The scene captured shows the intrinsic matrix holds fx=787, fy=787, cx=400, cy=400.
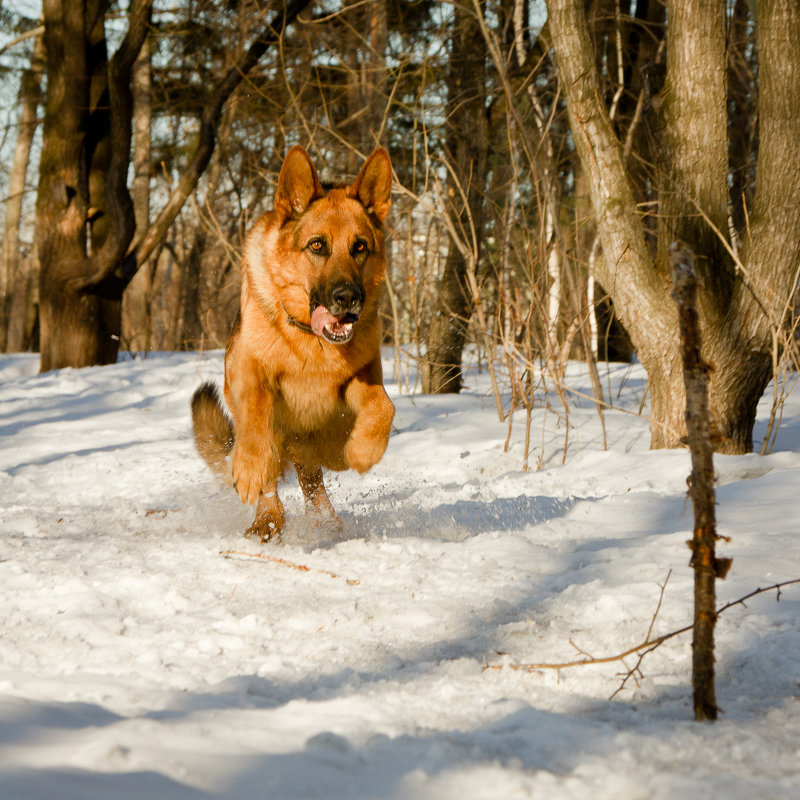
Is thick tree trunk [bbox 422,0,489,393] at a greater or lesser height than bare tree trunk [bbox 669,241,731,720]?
greater

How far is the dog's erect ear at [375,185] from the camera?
14.3 ft

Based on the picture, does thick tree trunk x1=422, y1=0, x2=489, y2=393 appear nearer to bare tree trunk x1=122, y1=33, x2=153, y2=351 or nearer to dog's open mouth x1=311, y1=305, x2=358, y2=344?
dog's open mouth x1=311, y1=305, x2=358, y2=344

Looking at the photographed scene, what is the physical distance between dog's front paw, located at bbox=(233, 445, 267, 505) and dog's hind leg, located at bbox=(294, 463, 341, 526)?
577mm

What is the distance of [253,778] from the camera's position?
4.82 ft

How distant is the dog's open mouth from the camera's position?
3.90 m

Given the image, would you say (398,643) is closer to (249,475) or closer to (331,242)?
(249,475)

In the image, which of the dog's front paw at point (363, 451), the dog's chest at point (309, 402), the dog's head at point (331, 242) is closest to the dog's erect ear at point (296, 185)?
the dog's head at point (331, 242)

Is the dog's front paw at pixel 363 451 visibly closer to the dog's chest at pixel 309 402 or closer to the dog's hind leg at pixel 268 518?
the dog's chest at pixel 309 402

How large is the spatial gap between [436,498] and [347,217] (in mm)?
1876

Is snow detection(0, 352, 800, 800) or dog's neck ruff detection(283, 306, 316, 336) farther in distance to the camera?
dog's neck ruff detection(283, 306, 316, 336)

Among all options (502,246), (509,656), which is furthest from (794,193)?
(509,656)

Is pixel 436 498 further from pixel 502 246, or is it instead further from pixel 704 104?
Result: pixel 704 104

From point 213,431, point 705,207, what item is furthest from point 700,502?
point 705,207

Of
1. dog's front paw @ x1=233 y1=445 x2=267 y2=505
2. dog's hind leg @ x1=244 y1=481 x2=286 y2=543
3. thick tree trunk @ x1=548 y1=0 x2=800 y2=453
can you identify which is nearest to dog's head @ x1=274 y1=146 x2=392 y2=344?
dog's front paw @ x1=233 y1=445 x2=267 y2=505
